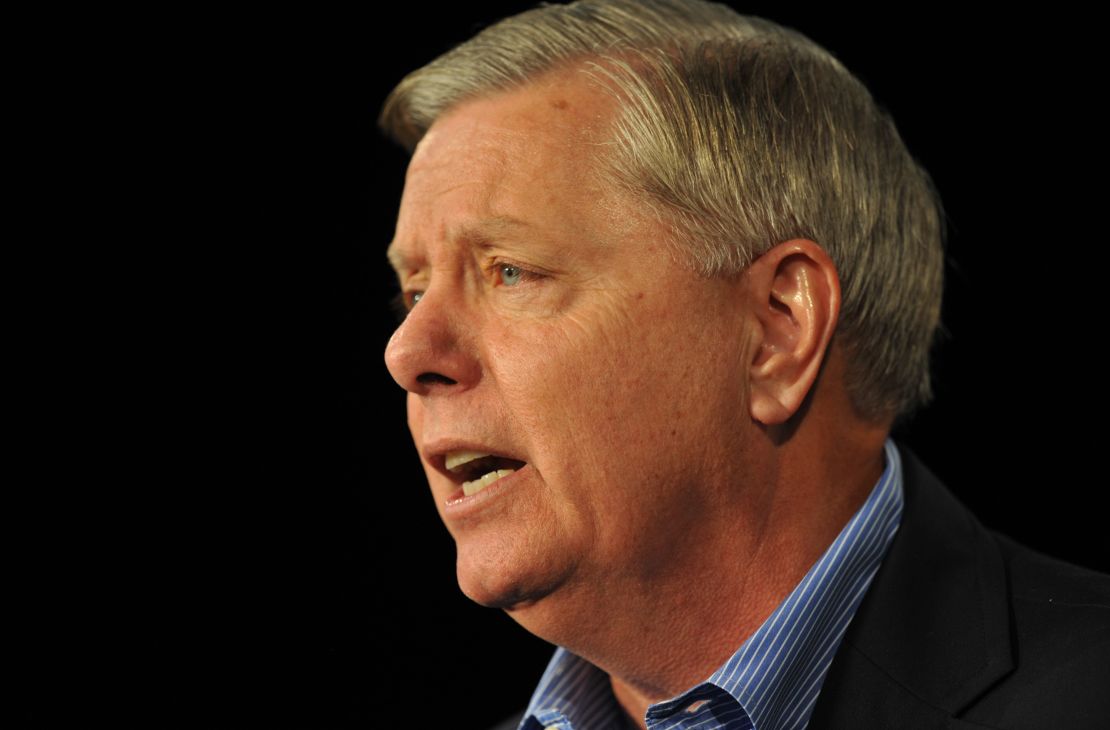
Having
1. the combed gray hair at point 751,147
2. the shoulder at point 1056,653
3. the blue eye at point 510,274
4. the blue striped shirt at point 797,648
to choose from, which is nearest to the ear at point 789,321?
the combed gray hair at point 751,147

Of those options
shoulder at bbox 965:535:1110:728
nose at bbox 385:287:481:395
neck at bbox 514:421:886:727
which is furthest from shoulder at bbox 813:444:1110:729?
nose at bbox 385:287:481:395

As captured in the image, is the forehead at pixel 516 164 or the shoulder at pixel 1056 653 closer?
the shoulder at pixel 1056 653

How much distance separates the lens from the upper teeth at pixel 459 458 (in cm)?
212

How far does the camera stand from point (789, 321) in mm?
2162

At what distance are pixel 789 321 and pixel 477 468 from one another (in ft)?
1.93

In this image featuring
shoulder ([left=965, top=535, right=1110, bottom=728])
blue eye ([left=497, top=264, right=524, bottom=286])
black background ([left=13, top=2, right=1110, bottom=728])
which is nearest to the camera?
shoulder ([left=965, top=535, right=1110, bottom=728])

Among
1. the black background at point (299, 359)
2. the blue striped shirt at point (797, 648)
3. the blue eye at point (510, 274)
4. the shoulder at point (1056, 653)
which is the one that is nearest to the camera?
the shoulder at point (1056, 653)

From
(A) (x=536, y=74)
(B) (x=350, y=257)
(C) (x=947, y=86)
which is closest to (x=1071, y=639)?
(A) (x=536, y=74)

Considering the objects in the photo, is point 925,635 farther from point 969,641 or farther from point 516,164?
point 516,164

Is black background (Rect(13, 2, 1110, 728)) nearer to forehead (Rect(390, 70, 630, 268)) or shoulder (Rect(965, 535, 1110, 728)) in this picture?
forehead (Rect(390, 70, 630, 268))

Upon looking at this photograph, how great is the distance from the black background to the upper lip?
1.02 metres

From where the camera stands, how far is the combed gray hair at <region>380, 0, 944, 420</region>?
6.97ft

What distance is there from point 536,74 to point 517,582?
881mm

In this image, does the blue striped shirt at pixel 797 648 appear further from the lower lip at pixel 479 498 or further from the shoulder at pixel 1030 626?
the lower lip at pixel 479 498
